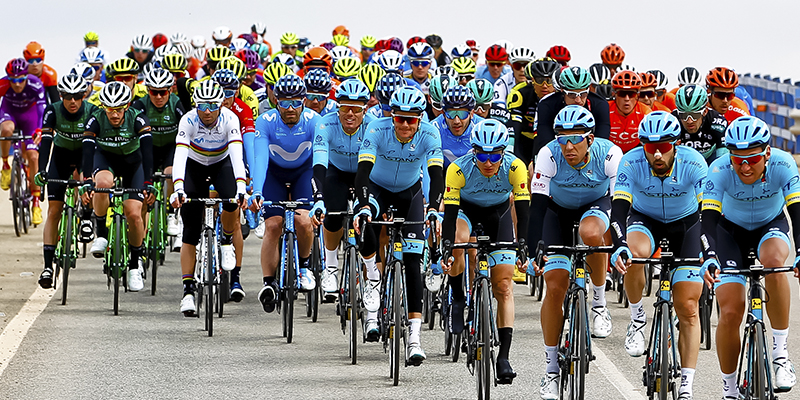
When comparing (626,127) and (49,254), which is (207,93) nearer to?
(49,254)

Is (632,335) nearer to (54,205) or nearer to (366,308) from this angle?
(366,308)

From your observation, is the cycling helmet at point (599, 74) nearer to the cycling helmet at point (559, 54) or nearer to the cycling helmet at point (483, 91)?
the cycling helmet at point (559, 54)


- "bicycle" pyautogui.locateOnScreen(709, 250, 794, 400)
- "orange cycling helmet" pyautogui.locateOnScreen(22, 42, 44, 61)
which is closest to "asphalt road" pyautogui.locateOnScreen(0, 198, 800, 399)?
"bicycle" pyautogui.locateOnScreen(709, 250, 794, 400)

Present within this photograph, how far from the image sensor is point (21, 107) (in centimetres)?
1861

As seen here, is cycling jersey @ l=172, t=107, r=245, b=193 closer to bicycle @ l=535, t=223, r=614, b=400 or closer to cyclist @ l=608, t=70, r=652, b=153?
cyclist @ l=608, t=70, r=652, b=153

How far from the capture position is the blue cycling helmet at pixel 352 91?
11.0m

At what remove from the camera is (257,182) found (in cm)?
1145

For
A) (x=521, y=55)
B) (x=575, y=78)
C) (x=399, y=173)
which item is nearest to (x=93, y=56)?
(x=521, y=55)

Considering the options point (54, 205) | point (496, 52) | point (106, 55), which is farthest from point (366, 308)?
point (106, 55)

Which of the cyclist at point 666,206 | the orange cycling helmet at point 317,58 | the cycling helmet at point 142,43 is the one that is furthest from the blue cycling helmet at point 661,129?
the cycling helmet at point 142,43

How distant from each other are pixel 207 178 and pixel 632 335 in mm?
4678

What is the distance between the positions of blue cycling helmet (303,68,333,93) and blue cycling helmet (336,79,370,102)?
5.30 ft

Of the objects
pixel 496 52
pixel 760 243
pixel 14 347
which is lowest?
pixel 14 347

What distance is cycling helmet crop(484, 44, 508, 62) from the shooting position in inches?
634
